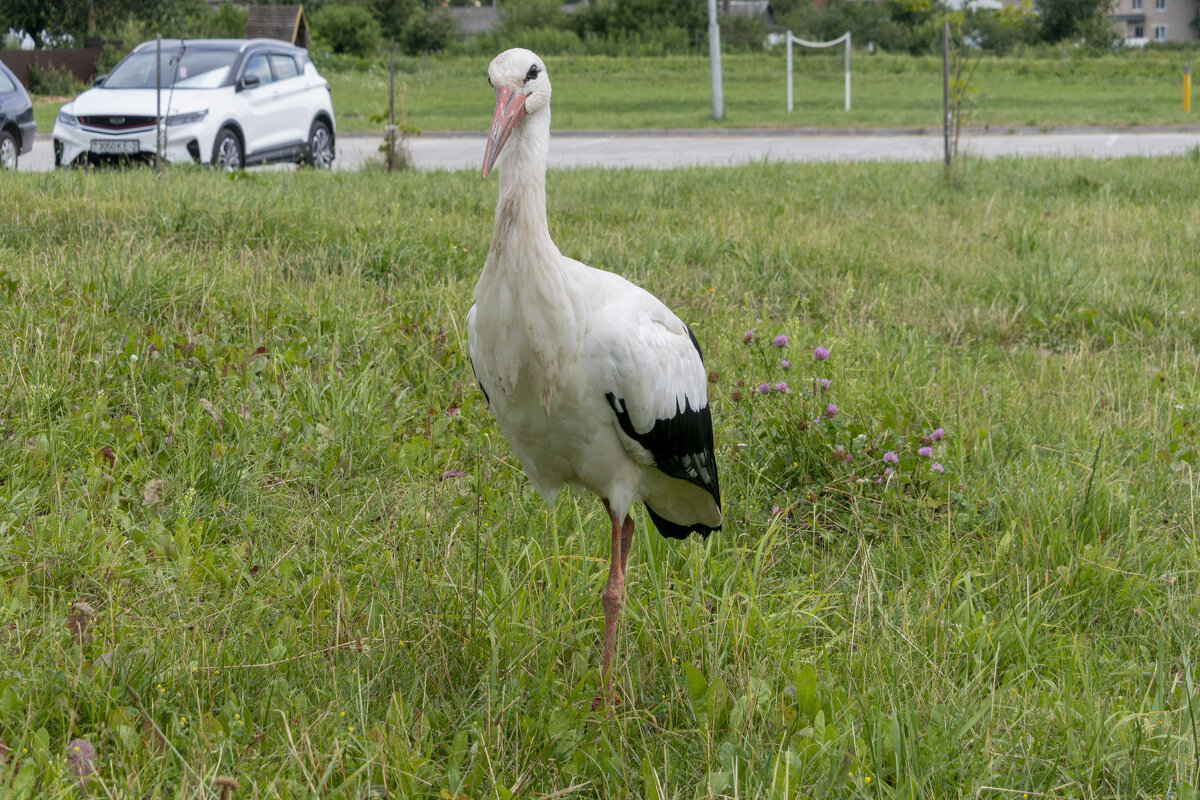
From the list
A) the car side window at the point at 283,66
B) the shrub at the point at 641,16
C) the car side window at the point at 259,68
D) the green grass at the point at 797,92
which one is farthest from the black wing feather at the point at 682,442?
the shrub at the point at 641,16

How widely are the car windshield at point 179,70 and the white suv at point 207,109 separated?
11mm

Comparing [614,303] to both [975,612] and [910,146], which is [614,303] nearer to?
[975,612]

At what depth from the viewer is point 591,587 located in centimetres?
343

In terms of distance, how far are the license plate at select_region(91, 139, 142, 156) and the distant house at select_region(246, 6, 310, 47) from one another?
3005cm

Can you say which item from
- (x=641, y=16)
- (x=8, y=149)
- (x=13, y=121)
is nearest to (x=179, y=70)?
(x=13, y=121)

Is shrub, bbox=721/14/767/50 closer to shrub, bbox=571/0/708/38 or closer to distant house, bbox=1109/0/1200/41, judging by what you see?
shrub, bbox=571/0/708/38

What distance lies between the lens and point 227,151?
38.1 ft

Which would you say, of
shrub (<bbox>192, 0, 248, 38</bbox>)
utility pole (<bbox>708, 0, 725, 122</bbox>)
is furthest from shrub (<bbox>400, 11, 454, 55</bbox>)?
utility pole (<bbox>708, 0, 725, 122</bbox>)

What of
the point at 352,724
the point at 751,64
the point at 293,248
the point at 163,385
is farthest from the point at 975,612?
the point at 751,64

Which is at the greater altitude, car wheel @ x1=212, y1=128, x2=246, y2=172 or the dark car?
the dark car

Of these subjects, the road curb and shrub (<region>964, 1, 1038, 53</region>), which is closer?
shrub (<region>964, 1, 1038, 53</region>)

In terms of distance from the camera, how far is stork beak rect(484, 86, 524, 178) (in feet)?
8.54

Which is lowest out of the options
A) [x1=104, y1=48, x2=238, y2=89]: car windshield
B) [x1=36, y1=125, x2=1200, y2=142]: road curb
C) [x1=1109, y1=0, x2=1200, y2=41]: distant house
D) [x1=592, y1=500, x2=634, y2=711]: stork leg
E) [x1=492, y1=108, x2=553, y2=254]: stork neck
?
[x1=592, y1=500, x2=634, y2=711]: stork leg

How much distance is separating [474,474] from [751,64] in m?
33.5
